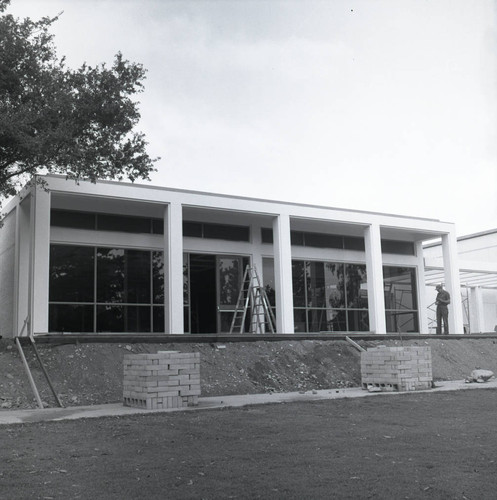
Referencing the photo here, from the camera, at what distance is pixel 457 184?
6.87 m

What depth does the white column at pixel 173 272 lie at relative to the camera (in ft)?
62.0

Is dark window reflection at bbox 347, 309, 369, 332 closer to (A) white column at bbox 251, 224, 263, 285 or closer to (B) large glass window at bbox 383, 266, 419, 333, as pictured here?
(B) large glass window at bbox 383, 266, 419, 333

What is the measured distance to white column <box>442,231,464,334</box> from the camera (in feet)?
84.0

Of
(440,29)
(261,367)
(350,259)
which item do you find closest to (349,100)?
(440,29)

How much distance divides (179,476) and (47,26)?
1252cm

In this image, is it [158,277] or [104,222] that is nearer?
[104,222]

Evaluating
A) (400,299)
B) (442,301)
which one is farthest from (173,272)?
(400,299)

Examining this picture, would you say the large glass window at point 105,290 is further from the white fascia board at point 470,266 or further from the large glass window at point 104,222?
the white fascia board at point 470,266

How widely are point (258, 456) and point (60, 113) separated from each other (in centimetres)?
1053

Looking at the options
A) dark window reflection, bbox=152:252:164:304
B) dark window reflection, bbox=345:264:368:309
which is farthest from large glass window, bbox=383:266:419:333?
dark window reflection, bbox=152:252:164:304

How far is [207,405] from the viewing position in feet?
39.2

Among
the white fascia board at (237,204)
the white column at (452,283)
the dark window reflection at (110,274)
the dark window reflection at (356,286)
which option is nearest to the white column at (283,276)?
the white fascia board at (237,204)

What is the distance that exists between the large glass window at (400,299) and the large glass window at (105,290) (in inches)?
411

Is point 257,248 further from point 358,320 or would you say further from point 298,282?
point 358,320
